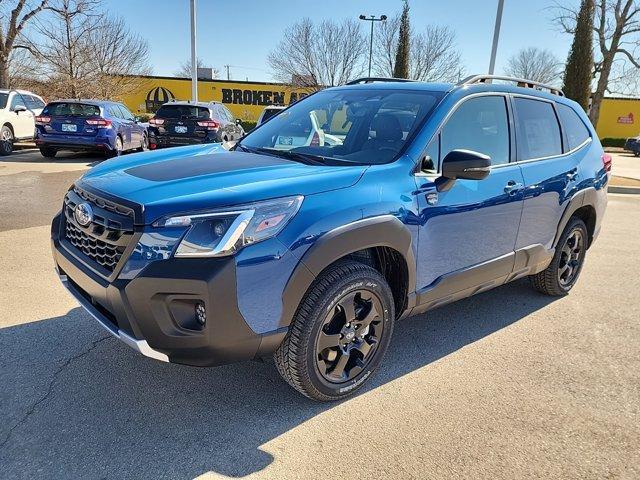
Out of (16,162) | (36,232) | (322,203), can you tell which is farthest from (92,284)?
(16,162)

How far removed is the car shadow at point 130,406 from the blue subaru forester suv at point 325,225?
1.22ft

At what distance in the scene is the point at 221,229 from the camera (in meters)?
2.28

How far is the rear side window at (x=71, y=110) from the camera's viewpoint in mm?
12470

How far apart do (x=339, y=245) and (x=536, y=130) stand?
2.36 meters

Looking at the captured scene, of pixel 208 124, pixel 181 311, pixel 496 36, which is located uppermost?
pixel 496 36

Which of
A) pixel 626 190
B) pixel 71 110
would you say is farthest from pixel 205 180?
pixel 626 190

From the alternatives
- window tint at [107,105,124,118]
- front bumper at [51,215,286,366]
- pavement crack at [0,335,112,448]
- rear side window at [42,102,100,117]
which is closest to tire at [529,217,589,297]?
front bumper at [51,215,286,366]

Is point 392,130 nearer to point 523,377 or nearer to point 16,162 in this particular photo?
point 523,377

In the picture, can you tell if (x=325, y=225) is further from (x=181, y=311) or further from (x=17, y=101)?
(x=17, y=101)

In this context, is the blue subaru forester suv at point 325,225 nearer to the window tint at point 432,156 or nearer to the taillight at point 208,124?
the window tint at point 432,156

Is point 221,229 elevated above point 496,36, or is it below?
below

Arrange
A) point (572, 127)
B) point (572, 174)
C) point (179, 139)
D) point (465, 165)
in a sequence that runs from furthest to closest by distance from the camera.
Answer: point (179, 139) < point (572, 127) < point (572, 174) < point (465, 165)

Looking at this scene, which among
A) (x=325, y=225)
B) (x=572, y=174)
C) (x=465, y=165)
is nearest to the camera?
(x=325, y=225)

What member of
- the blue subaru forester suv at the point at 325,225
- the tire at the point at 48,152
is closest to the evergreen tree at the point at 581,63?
the tire at the point at 48,152
